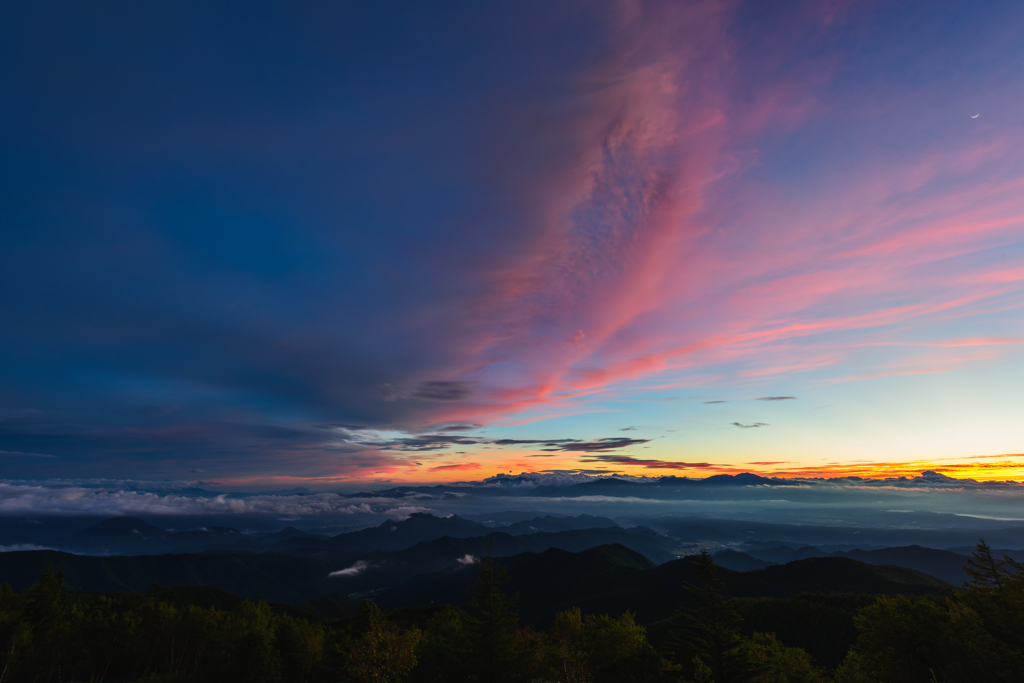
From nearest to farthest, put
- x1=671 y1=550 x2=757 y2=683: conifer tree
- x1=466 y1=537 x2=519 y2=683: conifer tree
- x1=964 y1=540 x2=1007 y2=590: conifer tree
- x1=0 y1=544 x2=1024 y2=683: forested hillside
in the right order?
1. x1=671 y1=550 x2=757 y2=683: conifer tree
2. x1=0 y1=544 x2=1024 y2=683: forested hillside
3. x1=466 y1=537 x2=519 y2=683: conifer tree
4. x1=964 y1=540 x2=1007 y2=590: conifer tree

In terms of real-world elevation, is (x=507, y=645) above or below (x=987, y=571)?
below

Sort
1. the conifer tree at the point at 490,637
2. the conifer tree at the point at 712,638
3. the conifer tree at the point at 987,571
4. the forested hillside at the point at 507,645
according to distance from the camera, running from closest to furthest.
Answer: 1. the conifer tree at the point at 712,638
2. the forested hillside at the point at 507,645
3. the conifer tree at the point at 490,637
4. the conifer tree at the point at 987,571

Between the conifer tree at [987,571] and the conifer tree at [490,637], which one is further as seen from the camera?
the conifer tree at [987,571]

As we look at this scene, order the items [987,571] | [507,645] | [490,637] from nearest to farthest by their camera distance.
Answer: [490,637] < [507,645] < [987,571]

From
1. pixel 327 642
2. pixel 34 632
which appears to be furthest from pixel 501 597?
pixel 34 632

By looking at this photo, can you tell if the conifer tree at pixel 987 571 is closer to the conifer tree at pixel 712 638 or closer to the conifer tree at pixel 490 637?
the conifer tree at pixel 712 638

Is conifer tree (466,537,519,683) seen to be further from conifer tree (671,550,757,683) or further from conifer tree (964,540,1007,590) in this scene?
conifer tree (964,540,1007,590)

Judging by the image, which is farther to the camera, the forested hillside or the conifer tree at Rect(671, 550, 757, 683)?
the forested hillside

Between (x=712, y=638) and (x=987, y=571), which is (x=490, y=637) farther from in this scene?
(x=987, y=571)

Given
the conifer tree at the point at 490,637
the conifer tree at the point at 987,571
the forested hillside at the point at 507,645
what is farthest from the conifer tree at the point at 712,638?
the conifer tree at the point at 987,571

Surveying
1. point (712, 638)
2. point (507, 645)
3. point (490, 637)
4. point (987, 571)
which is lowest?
point (507, 645)

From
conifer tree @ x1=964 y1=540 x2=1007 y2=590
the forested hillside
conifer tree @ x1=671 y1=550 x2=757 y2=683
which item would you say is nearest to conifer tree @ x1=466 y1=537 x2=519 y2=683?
the forested hillside

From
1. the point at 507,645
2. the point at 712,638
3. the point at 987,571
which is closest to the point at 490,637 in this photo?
the point at 507,645

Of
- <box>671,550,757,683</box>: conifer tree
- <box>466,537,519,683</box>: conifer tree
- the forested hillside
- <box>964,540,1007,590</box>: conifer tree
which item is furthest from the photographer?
<box>964,540,1007,590</box>: conifer tree
